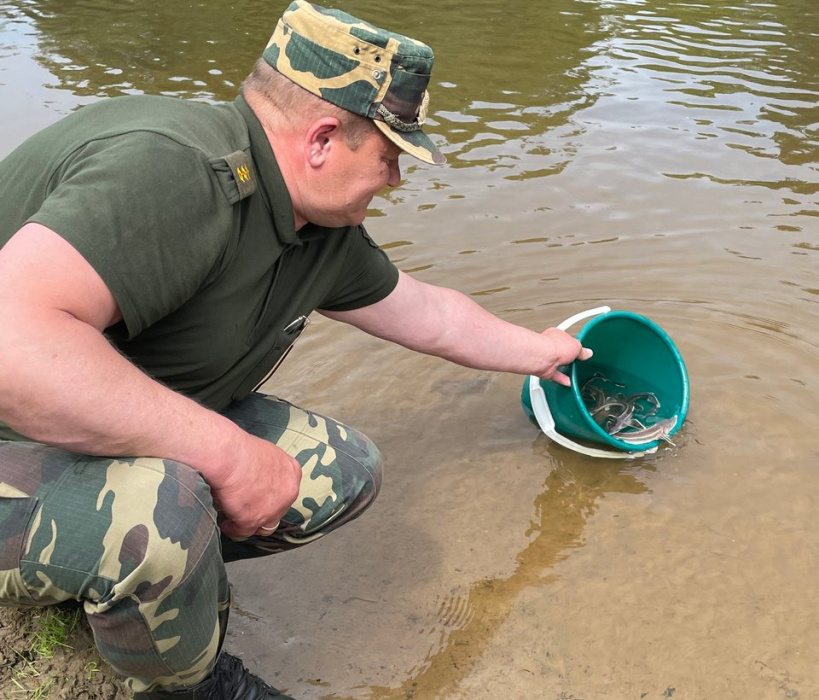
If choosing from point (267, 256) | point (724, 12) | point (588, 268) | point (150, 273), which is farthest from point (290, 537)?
point (724, 12)

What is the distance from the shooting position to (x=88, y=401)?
175 centimetres

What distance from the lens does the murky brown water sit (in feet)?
8.50

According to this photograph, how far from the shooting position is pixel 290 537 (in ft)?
8.07

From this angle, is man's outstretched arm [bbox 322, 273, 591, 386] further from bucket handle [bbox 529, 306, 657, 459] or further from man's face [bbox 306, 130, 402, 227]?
man's face [bbox 306, 130, 402, 227]

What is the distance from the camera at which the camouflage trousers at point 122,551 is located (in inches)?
71.9

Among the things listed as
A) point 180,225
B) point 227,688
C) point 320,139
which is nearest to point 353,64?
point 320,139

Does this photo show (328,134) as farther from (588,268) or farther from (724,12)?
(724,12)

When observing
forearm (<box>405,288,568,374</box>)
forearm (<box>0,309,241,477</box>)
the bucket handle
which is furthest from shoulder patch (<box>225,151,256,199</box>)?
the bucket handle

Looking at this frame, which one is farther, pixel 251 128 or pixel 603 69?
pixel 603 69

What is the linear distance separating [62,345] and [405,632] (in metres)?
1.41

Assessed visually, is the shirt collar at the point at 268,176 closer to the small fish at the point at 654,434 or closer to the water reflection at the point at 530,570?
the water reflection at the point at 530,570

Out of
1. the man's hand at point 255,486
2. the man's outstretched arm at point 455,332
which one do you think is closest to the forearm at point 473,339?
the man's outstretched arm at point 455,332

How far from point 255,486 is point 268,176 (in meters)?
0.71

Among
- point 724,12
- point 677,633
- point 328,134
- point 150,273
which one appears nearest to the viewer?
point 150,273
